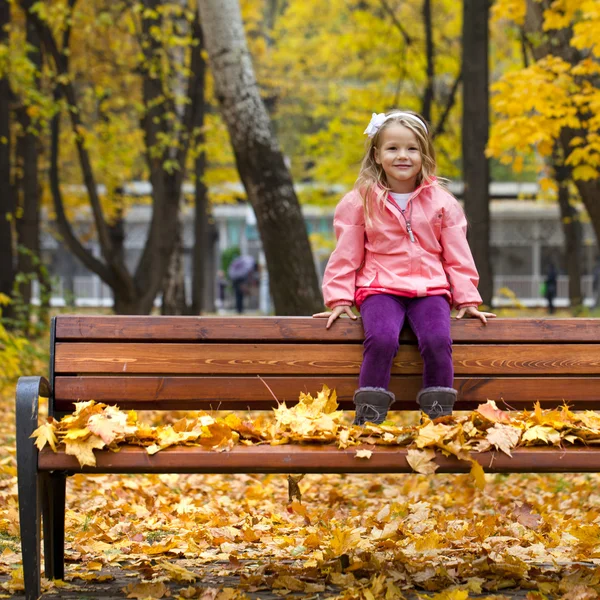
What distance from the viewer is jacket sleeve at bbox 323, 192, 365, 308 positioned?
4.36 metres

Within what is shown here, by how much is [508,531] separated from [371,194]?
1772 millimetres

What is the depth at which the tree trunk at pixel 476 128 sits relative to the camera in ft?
44.5

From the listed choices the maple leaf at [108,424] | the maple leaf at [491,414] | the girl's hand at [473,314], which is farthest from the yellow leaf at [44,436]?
the girl's hand at [473,314]

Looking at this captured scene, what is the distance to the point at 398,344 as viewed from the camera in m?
4.21

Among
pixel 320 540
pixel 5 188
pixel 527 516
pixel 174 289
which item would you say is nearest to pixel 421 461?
pixel 320 540

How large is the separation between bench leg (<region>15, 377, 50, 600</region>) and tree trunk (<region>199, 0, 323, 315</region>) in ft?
16.7

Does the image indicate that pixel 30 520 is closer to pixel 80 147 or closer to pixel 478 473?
pixel 478 473

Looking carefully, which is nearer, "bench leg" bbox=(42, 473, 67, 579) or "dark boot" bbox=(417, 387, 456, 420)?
"bench leg" bbox=(42, 473, 67, 579)

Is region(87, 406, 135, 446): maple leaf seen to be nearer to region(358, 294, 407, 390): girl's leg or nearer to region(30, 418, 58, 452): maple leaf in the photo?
region(30, 418, 58, 452): maple leaf

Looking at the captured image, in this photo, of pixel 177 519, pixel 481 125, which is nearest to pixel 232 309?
pixel 481 125

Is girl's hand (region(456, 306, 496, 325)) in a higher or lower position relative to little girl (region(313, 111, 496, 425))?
lower

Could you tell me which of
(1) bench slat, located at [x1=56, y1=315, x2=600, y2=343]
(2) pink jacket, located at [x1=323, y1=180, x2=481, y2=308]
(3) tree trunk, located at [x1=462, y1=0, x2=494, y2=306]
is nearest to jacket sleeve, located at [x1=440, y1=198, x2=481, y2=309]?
(2) pink jacket, located at [x1=323, y1=180, x2=481, y2=308]

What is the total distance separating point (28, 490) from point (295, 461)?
0.87m

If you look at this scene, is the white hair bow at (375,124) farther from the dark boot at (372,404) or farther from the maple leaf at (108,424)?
the maple leaf at (108,424)
